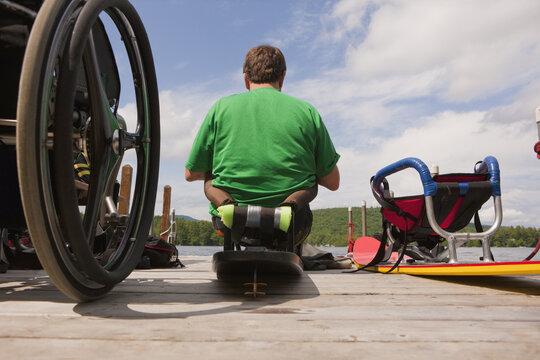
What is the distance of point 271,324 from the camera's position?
98cm

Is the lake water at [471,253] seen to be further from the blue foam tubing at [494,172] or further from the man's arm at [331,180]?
the man's arm at [331,180]

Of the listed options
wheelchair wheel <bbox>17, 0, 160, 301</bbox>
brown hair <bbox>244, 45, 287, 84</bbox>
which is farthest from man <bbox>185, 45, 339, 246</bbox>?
wheelchair wheel <bbox>17, 0, 160, 301</bbox>

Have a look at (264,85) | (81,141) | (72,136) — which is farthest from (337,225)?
(72,136)

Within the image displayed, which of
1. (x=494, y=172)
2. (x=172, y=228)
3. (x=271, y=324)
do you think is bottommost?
(x=271, y=324)

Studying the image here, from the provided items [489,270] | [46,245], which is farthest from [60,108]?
[489,270]

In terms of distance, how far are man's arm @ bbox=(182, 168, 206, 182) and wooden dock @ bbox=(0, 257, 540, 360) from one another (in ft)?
2.01

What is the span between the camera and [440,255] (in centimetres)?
286

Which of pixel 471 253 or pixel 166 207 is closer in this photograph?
pixel 166 207

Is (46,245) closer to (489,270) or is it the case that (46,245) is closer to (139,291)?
(139,291)

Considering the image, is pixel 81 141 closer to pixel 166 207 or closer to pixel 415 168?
pixel 415 168

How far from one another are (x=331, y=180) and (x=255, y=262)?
754mm

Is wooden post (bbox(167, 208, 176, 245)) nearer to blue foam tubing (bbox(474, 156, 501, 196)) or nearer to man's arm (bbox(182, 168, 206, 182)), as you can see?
man's arm (bbox(182, 168, 206, 182))

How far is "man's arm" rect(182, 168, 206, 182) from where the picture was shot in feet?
6.60

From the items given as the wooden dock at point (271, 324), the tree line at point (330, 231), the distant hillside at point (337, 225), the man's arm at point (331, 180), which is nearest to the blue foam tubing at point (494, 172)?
the wooden dock at point (271, 324)
